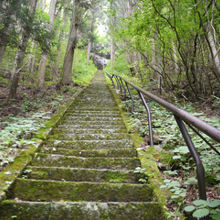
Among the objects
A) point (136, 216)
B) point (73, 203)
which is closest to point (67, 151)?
point (73, 203)

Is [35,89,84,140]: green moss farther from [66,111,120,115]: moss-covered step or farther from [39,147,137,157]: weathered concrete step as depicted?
[39,147,137,157]: weathered concrete step

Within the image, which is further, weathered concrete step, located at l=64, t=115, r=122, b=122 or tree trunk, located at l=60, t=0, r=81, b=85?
tree trunk, located at l=60, t=0, r=81, b=85

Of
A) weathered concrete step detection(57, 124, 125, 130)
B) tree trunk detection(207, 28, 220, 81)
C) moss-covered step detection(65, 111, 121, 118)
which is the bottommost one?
weathered concrete step detection(57, 124, 125, 130)

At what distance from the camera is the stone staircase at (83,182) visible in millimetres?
1646

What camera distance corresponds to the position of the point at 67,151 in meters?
2.90

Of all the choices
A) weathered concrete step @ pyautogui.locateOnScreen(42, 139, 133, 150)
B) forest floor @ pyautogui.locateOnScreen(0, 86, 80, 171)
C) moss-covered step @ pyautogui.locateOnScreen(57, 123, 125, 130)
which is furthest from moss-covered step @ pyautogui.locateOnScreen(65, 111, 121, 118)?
weathered concrete step @ pyautogui.locateOnScreen(42, 139, 133, 150)

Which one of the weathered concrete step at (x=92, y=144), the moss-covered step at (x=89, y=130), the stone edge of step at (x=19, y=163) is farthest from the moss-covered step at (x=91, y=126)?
the weathered concrete step at (x=92, y=144)

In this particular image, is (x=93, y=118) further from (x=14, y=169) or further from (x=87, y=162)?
(x=14, y=169)

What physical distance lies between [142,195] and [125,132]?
6.08 feet

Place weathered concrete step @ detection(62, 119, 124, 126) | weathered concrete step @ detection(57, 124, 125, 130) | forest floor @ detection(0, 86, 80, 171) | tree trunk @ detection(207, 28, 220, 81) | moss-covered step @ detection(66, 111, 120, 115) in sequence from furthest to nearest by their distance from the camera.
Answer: moss-covered step @ detection(66, 111, 120, 115) → weathered concrete step @ detection(62, 119, 124, 126) → weathered concrete step @ detection(57, 124, 125, 130) → tree trunk @ detection(207, 28, 220, 81) → forest floor @ detection(0, 86, 80, 171)

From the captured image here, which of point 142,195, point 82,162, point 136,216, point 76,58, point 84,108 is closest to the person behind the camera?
point 136,216

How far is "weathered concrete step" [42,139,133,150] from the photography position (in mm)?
3084

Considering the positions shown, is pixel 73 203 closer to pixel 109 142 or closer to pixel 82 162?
pixel 82 162

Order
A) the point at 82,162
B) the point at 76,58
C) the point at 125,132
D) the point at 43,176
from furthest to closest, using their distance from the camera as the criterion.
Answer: the point at 76,58 → the point at 125,132 → the point at 82,162 → the point at 43,176
